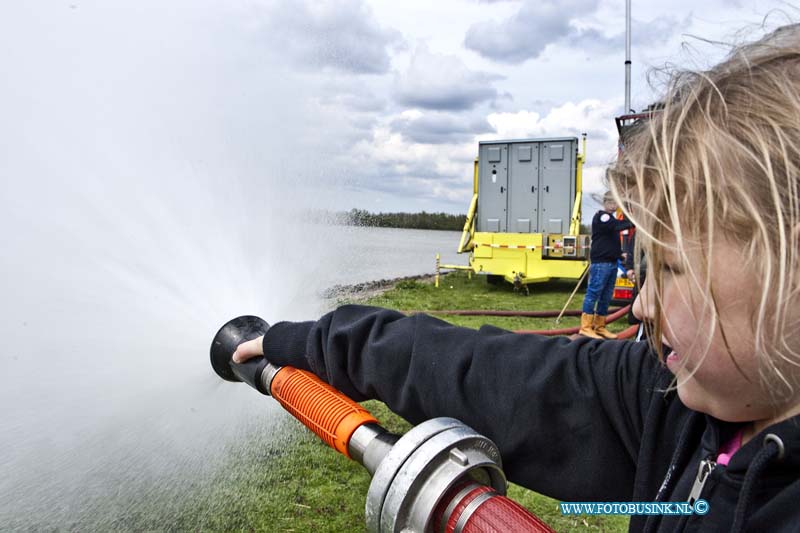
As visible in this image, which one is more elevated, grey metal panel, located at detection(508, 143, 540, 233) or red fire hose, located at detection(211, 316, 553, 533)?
grey metal panel, located at detection(508, 143, 540, 233)

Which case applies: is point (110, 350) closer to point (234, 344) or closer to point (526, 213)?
point (234, 344)

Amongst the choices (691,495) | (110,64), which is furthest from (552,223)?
(691,495)

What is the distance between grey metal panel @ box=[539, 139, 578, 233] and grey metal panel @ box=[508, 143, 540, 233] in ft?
0.40

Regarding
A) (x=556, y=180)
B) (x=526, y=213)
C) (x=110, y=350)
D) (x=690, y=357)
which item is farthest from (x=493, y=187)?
(x=690, y=357)

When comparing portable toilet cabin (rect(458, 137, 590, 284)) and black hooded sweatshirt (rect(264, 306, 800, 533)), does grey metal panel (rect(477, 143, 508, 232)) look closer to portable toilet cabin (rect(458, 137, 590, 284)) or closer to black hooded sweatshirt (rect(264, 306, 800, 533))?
portable toilet cabin (rect(458, 137, 590, 284))

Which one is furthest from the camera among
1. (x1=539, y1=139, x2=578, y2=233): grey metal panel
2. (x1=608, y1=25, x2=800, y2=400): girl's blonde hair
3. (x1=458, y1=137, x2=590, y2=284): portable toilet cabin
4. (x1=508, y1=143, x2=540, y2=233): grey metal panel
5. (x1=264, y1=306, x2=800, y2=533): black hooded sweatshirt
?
(x1=508, y1=143, x2=540, y2=233): grey metal panel

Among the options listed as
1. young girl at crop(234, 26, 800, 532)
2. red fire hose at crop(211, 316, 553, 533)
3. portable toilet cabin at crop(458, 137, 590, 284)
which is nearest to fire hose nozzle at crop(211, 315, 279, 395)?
young girl at crop(234, 26, 800, 532)

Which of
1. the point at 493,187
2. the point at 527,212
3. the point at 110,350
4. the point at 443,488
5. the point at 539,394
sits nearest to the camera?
the point at 443,488

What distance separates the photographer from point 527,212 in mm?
11750

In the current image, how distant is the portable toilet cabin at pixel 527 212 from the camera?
419 inches

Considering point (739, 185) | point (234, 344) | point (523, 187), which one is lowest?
point (234, 344)

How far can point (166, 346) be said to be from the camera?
6.21 ft

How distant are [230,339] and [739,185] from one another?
4.15ft

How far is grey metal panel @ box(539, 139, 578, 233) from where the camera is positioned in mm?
11438
